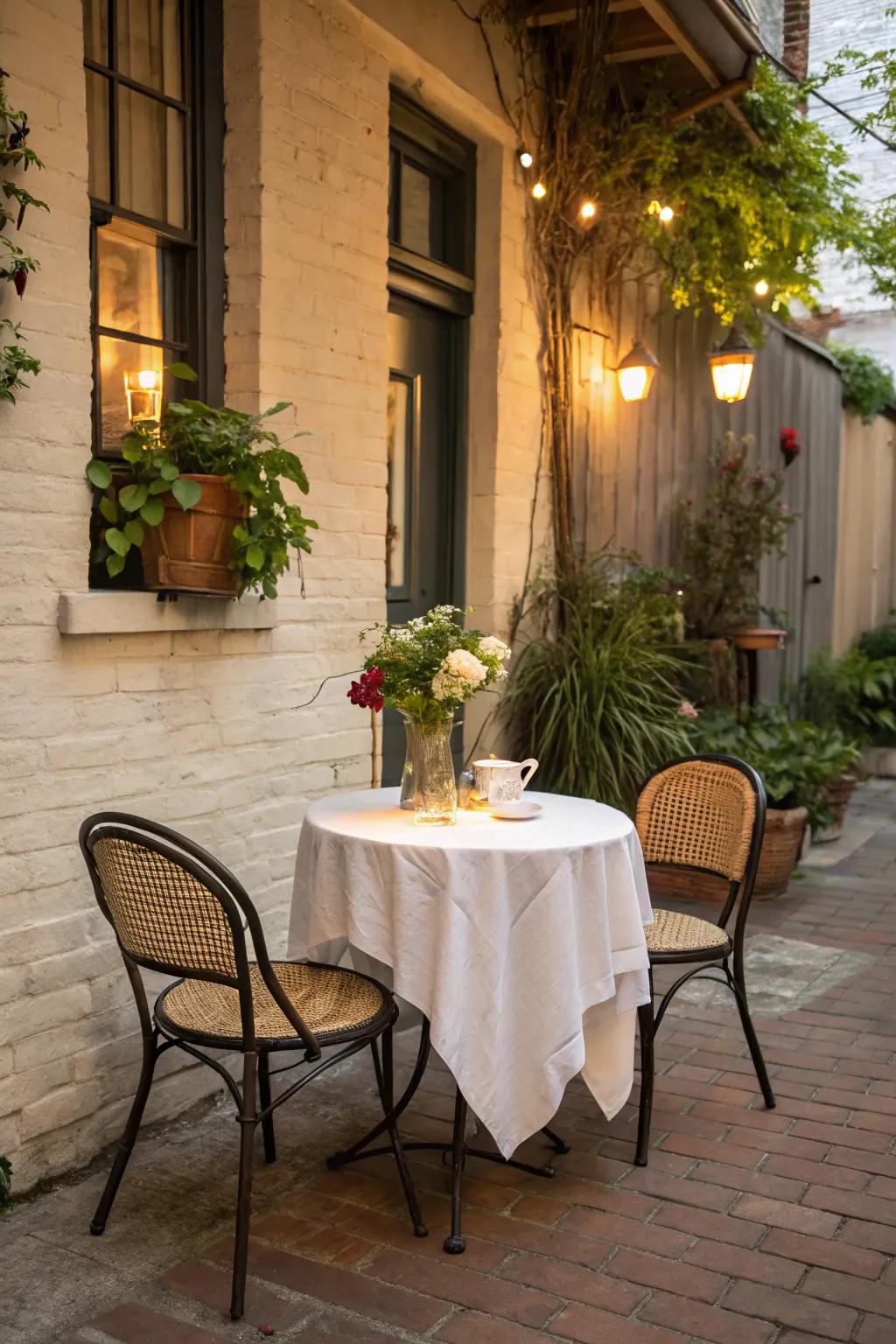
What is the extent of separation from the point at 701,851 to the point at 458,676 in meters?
1.14

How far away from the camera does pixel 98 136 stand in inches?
130

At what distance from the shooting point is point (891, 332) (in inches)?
522

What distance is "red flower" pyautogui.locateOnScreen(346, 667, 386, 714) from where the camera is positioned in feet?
9.91

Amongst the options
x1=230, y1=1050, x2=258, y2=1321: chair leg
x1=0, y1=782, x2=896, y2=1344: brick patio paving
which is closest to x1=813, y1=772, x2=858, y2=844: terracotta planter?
x1=0, y1=782, x2=896, y2=1344: brick patio paving

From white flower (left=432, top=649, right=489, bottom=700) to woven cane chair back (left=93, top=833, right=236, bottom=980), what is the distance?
802 mm

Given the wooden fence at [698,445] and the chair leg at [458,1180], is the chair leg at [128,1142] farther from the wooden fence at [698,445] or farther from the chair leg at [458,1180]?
the wooden fence at [698,445]

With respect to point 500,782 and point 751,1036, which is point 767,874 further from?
point 500,782

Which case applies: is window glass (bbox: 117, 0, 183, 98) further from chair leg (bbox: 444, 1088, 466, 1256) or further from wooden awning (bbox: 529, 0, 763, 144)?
chair leg (bbox: 444, 1088, 466, 1256)

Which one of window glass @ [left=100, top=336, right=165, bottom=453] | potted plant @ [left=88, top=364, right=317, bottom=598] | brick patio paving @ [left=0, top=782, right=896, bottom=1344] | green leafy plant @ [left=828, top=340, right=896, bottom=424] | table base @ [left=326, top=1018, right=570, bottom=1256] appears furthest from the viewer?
green leafy plant @ [left=828, top=340, right=896, bottom=424]

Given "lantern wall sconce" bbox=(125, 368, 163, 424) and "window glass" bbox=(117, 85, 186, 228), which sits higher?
"window glass" bbox=(117, 85, 186, 228)

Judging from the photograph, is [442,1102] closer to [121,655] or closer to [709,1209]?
[709,1209]

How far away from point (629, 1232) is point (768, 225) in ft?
18.0

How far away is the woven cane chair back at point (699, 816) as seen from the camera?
349 cm

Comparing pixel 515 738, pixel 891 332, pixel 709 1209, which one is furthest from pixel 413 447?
pixel 891 332
